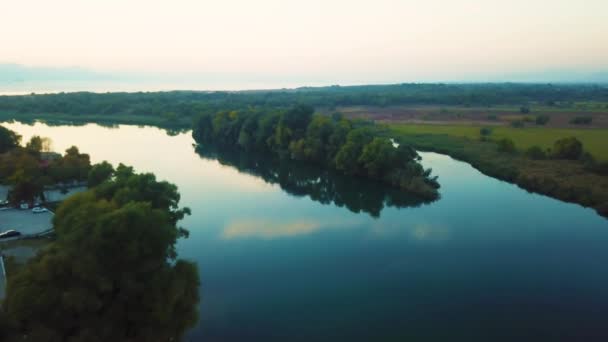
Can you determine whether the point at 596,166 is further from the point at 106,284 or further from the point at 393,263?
the point at 106,284

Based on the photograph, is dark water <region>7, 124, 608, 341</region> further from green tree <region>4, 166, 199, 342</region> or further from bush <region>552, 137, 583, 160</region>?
bush <region>552, 137, 583, 160</region>

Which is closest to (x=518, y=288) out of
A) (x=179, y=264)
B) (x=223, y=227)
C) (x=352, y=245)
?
(x=352, y=245)

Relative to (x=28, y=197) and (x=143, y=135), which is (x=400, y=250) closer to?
(x=28, y=197)

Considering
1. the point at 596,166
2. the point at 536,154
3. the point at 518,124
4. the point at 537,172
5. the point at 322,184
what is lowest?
the point at 322,184

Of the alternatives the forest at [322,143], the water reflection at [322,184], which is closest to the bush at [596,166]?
the forest at [322,143]

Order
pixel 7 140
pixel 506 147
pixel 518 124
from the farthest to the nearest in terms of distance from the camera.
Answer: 1. pixel 518 124
2. pixel 506 147
3. pixel 7 140

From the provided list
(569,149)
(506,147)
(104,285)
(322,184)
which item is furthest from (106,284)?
(506,147)
